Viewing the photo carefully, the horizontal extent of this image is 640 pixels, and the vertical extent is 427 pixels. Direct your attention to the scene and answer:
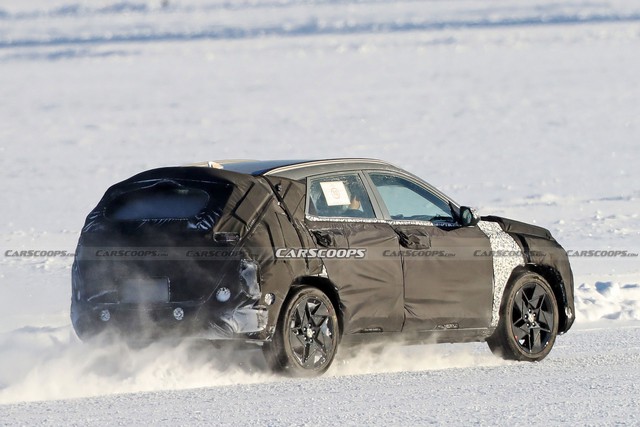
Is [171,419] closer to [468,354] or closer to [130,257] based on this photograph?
[130,257]

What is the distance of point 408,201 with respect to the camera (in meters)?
9.09

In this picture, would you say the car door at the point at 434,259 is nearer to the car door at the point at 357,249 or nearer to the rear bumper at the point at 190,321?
the car door at the point at 357,249

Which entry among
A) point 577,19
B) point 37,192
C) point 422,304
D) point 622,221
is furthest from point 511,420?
point 577,19

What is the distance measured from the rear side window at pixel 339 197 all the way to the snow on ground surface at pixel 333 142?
1.08 m

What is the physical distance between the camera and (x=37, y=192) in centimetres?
2150

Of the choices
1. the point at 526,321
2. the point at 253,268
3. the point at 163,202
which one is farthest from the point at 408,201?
the point at 163,202

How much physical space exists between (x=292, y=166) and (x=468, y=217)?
4.85ft

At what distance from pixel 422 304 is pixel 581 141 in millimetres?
20033

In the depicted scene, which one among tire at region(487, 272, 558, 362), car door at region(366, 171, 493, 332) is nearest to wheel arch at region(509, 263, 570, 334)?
tire at region(487, 272, 558, 362)

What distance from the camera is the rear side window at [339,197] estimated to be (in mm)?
8406

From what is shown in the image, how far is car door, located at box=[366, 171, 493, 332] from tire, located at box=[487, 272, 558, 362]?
0.70 feet

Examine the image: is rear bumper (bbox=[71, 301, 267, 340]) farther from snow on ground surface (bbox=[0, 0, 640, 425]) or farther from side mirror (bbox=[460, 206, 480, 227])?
side mirror (bbox=[460, 206, 480, 227])

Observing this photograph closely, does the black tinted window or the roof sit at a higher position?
the roof

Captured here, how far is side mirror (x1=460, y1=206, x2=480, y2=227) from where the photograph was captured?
9.14 metres
